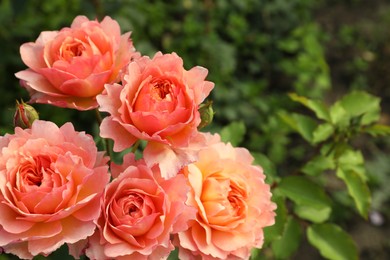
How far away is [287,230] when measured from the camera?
134 centimetres

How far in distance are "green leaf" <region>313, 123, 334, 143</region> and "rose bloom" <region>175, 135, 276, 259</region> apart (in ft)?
0.95

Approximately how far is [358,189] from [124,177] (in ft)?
2.05

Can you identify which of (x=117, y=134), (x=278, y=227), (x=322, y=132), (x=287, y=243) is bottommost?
(x=287, y=243)

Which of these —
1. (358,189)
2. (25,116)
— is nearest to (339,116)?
(358,189)

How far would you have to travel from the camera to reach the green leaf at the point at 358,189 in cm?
124

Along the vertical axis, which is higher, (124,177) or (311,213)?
(124,177)

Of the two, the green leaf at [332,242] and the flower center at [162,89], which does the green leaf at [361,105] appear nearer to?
the green leaf at [332,242]

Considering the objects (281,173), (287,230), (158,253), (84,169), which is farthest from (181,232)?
(281,173)

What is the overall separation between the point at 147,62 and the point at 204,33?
5.65ft

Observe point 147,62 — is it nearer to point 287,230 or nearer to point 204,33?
point 287,230

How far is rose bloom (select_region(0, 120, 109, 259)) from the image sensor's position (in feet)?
2.76

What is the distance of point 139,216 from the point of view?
88 cm

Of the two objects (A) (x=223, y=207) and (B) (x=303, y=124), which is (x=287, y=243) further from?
(A) (x=223, y=207)

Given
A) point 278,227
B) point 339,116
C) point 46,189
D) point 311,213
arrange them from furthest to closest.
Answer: point 311,213 → point 339,116 → point 278,227 → point 46,189
